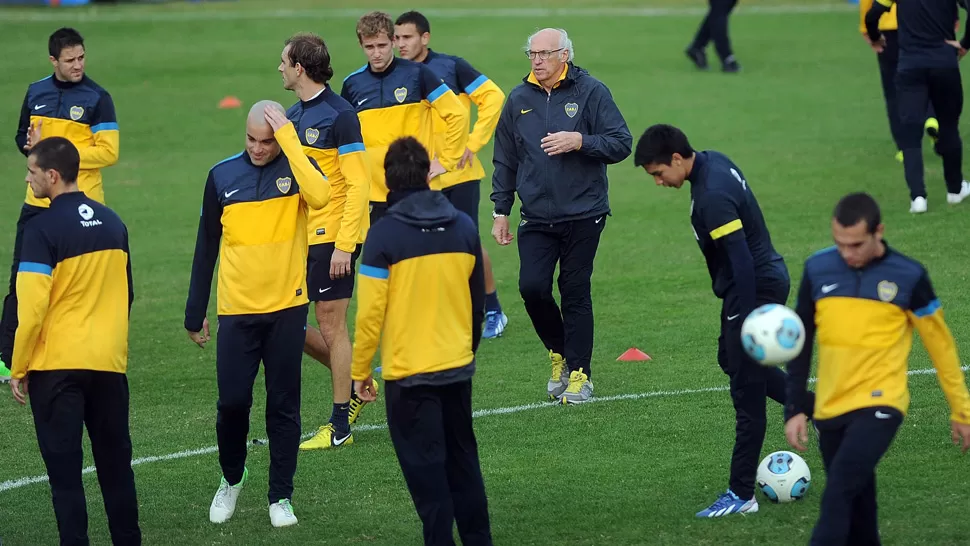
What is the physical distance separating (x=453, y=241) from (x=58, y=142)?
6.68 ft

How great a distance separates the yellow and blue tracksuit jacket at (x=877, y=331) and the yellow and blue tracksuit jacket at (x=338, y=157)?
3.31 meters

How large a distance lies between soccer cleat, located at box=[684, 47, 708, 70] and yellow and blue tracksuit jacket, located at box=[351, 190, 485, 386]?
18.5 meters

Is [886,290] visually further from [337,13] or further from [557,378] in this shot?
[337,13]

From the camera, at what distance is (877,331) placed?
224 inches

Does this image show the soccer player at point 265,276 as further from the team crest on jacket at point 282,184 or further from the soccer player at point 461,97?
the soccer player at point 461,97

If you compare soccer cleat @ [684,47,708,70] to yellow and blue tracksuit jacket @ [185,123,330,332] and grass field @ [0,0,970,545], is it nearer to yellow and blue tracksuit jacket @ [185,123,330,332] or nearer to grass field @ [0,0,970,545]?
grass field @ [0,0,970,545]

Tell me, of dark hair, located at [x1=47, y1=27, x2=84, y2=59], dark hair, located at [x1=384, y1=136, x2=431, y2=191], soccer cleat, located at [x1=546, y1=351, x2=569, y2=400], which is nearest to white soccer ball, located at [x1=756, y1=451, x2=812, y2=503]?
soccer cleat, located at [x1=546, y1=351, x2=569, y2=400]

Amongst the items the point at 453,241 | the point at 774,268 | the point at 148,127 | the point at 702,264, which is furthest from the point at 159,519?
the point at 148,127

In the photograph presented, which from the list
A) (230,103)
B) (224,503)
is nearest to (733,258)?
(224,503)

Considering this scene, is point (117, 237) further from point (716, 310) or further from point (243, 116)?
point (243, 116)

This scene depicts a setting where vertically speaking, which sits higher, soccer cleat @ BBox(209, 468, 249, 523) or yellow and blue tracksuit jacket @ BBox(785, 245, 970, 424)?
yellow and blue tracksuit jacket @ BBox(785, 245, 970, 424)

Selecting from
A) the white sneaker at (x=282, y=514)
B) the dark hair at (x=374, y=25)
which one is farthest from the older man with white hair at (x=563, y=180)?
the white sneaker at (x=282, y=514)

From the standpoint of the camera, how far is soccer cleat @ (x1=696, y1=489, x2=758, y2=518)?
7.02 meters

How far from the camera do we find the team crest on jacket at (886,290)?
5.65m
